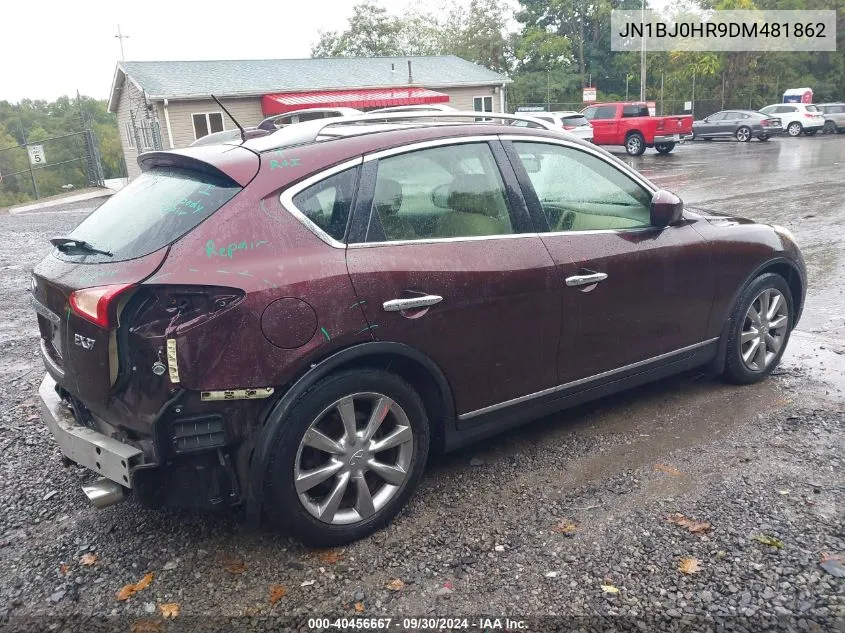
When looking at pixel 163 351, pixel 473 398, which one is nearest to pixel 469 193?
pixel 473 398

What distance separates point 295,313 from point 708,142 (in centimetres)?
3467

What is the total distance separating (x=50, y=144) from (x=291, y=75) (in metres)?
43.2

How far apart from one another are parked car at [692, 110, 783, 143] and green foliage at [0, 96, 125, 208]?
50.8 meters

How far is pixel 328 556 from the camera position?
3.07 m

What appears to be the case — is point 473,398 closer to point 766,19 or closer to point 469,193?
point 469,193

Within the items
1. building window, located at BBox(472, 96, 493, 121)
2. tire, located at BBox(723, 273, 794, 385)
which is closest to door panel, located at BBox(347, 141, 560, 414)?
tire, located at BBox(723, 273, 794, 385)

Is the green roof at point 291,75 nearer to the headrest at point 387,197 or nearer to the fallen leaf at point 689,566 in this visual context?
the headrest at point 387,197

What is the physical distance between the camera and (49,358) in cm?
332

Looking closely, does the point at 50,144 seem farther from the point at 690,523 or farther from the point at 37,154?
the point at 690,523

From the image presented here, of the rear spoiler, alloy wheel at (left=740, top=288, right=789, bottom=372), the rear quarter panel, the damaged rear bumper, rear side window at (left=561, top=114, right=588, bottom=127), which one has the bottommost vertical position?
alloy wheel at (left=740, top=288, right=789, bottom=372)

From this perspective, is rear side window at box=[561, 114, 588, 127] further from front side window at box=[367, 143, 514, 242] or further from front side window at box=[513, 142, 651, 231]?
front side window at box=[367, 143, 514, 242]

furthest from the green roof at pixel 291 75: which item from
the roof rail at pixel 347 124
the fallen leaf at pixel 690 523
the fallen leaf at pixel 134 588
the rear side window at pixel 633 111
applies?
the fallen leaf at pixel 690 523

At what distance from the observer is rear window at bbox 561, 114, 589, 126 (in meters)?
27.0

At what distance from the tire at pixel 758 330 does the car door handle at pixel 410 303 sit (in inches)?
90.1
